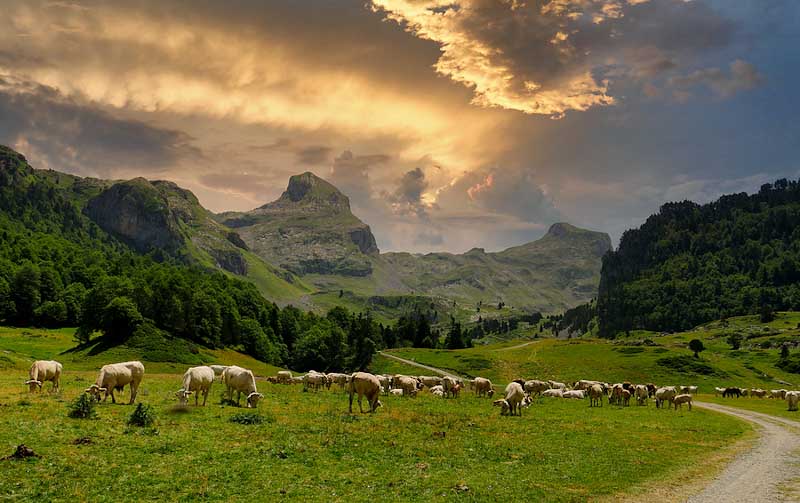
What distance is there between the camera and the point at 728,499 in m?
21.1

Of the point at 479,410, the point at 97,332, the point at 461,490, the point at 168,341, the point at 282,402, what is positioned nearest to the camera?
the point at 461,490

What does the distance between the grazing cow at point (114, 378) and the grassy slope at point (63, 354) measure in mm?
37842

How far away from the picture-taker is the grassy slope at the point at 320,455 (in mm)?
17531

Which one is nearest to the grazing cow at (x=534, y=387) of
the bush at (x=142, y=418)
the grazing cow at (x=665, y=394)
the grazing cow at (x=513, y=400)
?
the grazing cow at (x=665, y=394)

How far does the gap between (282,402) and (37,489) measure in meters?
25.9

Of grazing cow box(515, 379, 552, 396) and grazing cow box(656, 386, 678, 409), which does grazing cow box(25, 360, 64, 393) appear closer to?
grazing cow box(515, 379, 552, 396)

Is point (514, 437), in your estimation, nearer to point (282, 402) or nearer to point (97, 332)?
point (282, 402)

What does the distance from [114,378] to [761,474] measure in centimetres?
4060

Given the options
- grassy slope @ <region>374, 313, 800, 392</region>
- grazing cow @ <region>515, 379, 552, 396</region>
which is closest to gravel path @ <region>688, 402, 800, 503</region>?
grazing cow @ <region>515, 379, 552, 396</region>

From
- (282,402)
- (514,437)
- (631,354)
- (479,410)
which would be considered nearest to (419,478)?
(514,437)

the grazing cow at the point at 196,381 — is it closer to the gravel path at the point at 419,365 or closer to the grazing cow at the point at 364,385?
the grazing cow at the point at 364,385

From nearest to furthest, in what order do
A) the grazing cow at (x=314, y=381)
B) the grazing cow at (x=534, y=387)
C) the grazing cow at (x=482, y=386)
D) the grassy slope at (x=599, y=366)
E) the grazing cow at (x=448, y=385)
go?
the grazing cow at (x=448, y=385) < the grazing cow at (x=314, y=381) < the grazing cow at (x=482, y=386) < the grazing cow at (x=534, y=387) < the grassy slope at (x=599, y=366)

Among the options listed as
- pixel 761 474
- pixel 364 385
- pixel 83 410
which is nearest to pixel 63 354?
pixel 83 410

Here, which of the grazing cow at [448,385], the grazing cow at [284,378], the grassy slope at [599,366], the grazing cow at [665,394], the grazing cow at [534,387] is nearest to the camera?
the grazing cow at [448,385]
